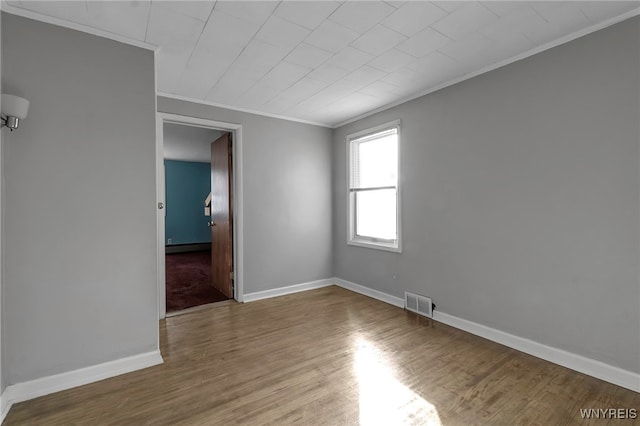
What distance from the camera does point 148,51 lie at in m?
2.40

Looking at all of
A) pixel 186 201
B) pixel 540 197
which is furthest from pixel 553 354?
pixel 186 201

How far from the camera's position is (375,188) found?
412cm

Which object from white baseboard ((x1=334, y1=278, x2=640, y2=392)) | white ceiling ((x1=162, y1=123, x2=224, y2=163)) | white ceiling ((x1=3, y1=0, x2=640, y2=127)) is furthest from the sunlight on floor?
white ceiling ((x1=162, y1=123, x2=224, y2=163))

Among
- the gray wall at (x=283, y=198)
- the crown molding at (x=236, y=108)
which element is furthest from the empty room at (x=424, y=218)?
the gray wall at (x=283, y=198)

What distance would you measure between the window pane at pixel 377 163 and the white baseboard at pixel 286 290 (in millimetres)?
1628

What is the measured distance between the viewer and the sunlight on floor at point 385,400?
1.76 meters

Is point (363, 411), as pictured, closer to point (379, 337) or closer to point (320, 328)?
point (379, 337)

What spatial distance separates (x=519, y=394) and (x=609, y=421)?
0.44 m

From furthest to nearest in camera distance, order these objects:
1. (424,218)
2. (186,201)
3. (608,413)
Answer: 1. (186,201)
2. (424,218)
3. (608,413)

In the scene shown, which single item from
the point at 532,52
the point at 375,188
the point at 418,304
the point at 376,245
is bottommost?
the point at 418,304

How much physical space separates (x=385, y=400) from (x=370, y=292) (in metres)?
2.22

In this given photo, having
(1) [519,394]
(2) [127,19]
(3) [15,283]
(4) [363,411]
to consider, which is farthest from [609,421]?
(2) [127,19]

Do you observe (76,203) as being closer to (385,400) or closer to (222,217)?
(222,217)

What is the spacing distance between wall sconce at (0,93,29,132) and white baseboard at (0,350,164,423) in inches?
67.0
